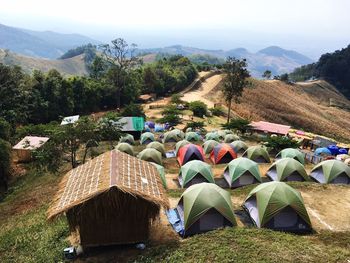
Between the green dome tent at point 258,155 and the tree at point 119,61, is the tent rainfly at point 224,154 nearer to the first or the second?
the green dome tent at point 258,155

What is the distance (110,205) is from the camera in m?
12.9

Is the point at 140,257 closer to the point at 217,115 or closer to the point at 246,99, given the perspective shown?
the point at 217,115

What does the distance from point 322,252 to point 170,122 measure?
125 ft

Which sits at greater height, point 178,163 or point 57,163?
point 57,163

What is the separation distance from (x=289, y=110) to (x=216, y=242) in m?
70.6

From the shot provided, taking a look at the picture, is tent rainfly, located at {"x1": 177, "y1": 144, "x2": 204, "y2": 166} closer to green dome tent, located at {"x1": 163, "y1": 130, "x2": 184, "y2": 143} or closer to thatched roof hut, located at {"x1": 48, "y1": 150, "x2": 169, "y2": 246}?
green dome tent, located at {"x1": 163, "y1": 130, "x2": 184, "y2": 143}

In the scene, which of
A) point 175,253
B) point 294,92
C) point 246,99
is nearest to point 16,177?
point 175,253

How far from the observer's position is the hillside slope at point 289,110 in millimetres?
72125

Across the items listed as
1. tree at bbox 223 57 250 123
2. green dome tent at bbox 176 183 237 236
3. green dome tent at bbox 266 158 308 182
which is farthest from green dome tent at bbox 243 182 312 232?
tree at bbox 223 57 250 123

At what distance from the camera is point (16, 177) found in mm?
29453

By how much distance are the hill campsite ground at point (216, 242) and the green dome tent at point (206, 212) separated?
0.67 meters

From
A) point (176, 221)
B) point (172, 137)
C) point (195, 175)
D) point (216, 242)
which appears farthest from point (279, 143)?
point (216, 242)

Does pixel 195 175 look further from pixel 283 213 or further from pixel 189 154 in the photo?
pixel 283 213

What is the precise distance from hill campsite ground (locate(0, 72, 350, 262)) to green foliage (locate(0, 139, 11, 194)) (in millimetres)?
8256
